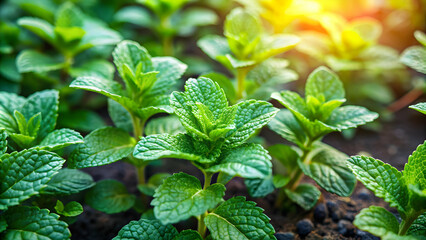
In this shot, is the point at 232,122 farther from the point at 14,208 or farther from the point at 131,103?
the point at 14,208

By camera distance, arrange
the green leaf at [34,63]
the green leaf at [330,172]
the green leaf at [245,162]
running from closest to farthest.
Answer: the green leaf at [245,162]
the green leaf at [330,172]
the green leaf at [34,63]

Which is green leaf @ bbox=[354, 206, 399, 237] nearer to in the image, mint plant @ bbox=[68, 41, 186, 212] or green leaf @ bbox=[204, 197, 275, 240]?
green leaf @ bbox=[204, 197, 275, 240]

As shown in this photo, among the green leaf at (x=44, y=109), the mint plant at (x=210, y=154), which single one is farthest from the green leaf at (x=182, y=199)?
the green leaf at (x=44, y=109)

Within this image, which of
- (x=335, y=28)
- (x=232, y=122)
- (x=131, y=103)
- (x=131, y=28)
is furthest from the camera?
(x=131, y=28)

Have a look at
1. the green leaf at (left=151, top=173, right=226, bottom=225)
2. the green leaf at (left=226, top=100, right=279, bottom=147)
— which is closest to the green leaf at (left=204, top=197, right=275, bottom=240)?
the green leaf at (left=151, top=173, right=226, bottom=225)

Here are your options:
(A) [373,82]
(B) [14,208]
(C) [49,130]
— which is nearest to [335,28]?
(A) [373,82]

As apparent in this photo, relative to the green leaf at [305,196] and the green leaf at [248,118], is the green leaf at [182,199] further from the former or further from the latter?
the green leaf at [305,196]
